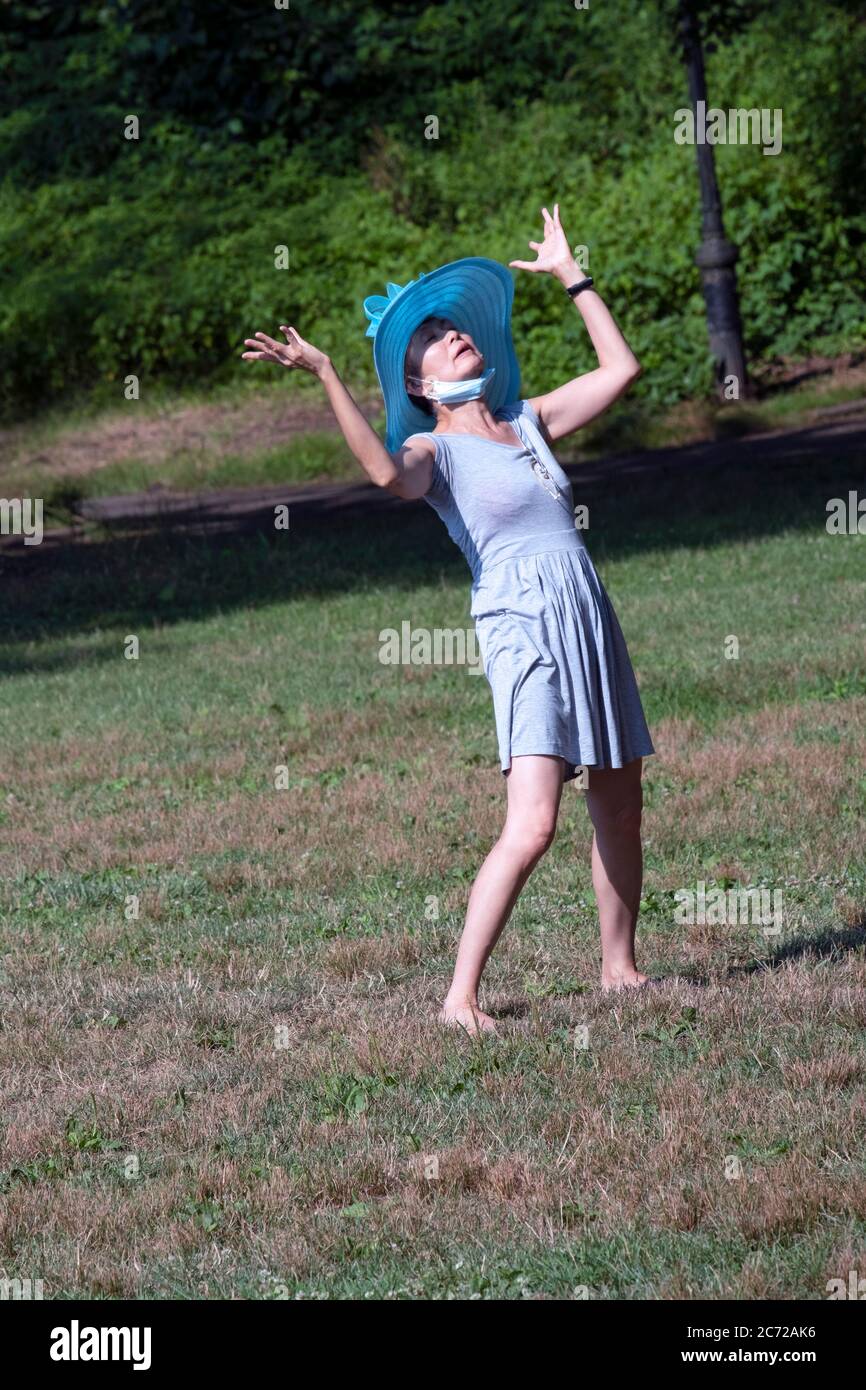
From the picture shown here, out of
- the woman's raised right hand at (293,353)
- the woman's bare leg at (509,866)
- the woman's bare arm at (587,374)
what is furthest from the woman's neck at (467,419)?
the woman's bare leg at (509,866)

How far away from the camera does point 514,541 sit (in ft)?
14.6

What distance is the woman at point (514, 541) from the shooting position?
436 cm

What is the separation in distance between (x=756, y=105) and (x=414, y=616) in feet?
43.2

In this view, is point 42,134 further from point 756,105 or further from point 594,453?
point 594,453

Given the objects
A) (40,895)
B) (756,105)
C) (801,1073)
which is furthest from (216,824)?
(756,105)

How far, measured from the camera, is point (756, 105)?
2161 centimetres

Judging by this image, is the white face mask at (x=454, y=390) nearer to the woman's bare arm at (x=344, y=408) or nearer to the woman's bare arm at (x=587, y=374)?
the woman's bare arm at (x=587, y=374)

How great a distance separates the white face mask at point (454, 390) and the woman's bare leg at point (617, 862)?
3.38 ft

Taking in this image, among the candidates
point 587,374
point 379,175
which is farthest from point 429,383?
point 379,175

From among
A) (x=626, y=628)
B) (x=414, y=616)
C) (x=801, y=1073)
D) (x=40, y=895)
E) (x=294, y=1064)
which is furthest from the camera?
(x=414, y=616)

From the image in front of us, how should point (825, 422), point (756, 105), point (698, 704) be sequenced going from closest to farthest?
point (698, 704) < point (825, 422) < point (756, 105)

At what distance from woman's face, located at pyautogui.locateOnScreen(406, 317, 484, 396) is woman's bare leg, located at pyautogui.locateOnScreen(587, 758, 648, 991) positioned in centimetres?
110

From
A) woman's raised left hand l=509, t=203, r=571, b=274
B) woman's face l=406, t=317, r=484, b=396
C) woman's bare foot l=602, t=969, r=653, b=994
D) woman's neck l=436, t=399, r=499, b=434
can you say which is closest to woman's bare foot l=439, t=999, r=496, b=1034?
woman's bare foot l=602, t=969, r=653, b=994

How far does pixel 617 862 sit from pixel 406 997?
0.71 metres
